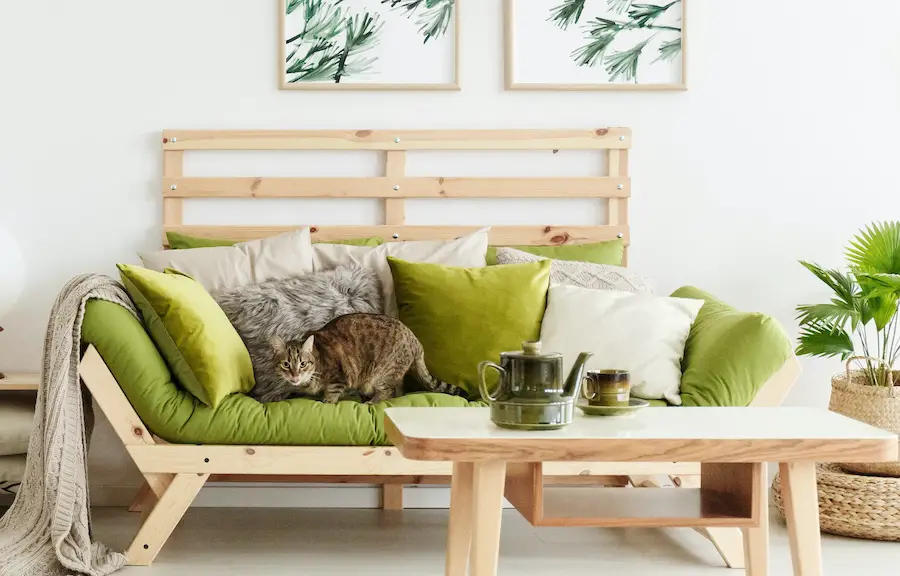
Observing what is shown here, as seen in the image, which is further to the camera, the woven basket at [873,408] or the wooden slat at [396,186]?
the wooden slat at [396,186]

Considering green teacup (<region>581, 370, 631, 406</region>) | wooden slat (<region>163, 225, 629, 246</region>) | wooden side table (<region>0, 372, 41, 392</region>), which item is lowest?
wooden side table (<region>0, 372, 41, 392</region>)

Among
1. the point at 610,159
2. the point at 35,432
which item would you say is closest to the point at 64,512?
the point at 35,432

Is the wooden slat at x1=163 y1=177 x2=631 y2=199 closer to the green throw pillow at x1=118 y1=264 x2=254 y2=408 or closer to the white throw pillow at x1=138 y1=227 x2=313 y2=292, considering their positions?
the white throw pillow at x1=138 y1=227 x2=313 y2=292

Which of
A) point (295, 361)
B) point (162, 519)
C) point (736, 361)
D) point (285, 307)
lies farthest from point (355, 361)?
point (736, 361)

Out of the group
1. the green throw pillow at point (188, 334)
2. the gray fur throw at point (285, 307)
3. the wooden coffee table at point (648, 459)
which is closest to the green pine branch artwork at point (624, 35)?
the gray fur throw at point (285, 307)

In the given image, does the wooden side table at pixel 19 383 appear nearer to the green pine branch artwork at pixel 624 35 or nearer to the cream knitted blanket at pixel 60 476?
the cream knitted blanket at pixel 60 476

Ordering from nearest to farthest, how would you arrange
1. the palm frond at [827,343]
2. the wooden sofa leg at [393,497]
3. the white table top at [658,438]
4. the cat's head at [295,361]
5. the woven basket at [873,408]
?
the white table top at [658,438] < the cat's head at [295,361] < the woven basket at [873,408] < the palm frond at [827,343] < the wooden sofa leg at [393,497]

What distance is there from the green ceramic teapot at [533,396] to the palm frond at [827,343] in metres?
1.57

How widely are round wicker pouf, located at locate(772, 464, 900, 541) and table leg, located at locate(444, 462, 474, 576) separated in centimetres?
129

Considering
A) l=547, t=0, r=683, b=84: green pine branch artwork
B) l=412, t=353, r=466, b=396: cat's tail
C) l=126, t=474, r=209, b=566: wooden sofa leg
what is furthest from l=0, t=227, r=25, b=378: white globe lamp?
l=547, t=0, r=683, b=84: green pine branch artwork

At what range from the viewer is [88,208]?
3.31 meters

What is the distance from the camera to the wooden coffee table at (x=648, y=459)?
1.56 metres

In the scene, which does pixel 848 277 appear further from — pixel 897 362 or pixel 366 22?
pixel 366 22

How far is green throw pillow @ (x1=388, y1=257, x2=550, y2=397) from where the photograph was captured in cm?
280
